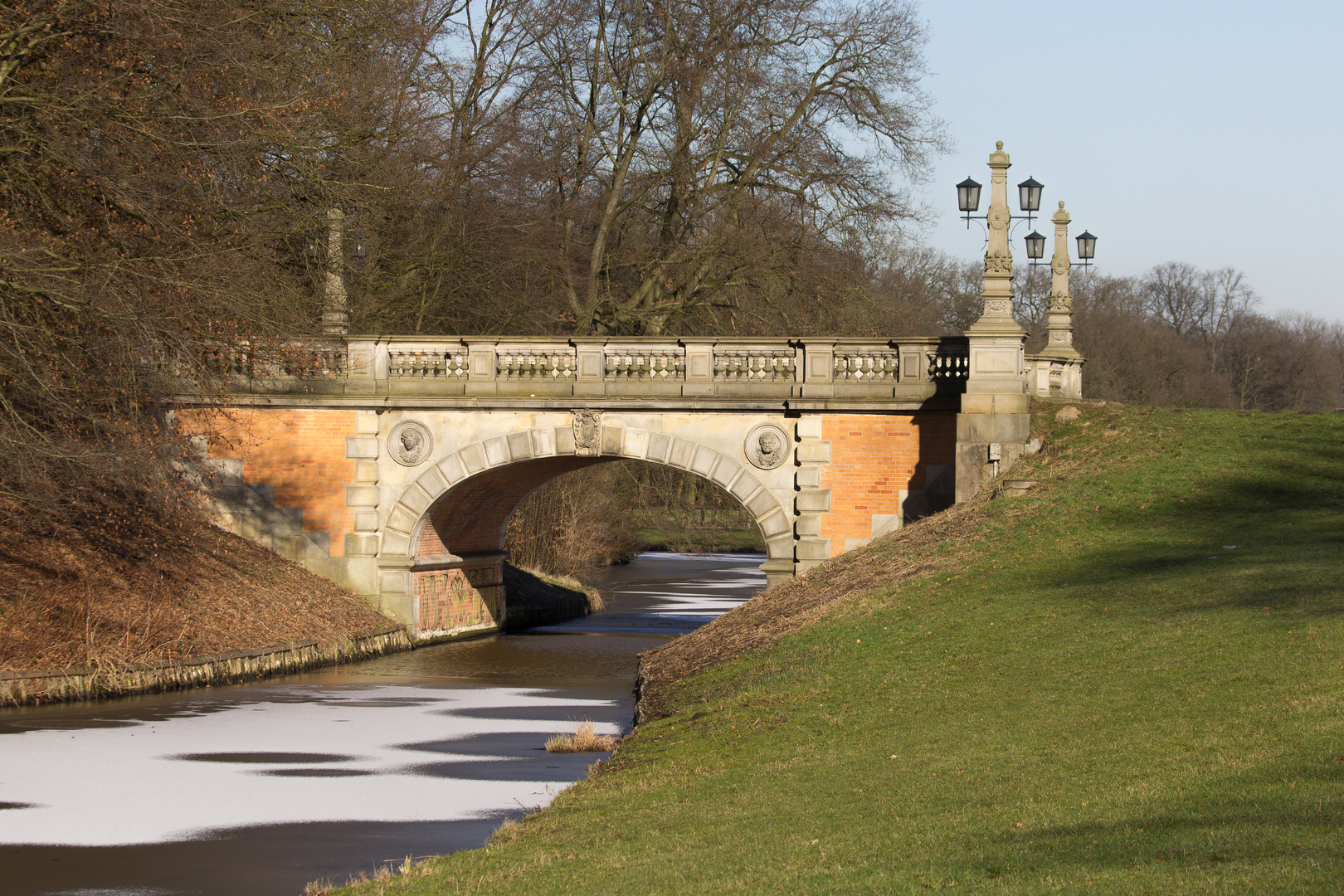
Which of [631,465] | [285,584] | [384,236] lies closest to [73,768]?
[285,584]

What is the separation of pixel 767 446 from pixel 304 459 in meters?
7.17

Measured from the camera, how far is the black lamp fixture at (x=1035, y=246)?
73.2 feet

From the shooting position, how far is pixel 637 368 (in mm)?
20984

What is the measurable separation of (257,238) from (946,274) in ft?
165

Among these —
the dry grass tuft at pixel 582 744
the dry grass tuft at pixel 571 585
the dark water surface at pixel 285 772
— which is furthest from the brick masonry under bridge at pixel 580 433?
the dry grass tuft at pixel 582 744

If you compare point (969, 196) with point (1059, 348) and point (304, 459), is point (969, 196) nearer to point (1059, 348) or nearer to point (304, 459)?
point (1059, 348)

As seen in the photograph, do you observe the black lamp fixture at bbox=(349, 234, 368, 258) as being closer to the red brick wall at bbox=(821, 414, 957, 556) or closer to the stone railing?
the stone railing

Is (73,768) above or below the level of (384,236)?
below

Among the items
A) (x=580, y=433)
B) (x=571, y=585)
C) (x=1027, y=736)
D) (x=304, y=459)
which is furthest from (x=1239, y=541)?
(x=571, y=585)

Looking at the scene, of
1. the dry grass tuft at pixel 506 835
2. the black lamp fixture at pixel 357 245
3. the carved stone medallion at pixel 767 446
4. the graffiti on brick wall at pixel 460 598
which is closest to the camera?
the dry grass tuft at pixel 506 835

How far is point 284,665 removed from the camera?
61.4 ft

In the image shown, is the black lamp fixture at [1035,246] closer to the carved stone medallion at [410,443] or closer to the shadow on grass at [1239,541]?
the shadow on grass at [1239,541]

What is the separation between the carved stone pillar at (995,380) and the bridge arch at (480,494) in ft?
9.67

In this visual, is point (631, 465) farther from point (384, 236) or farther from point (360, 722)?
point (360, 722)
